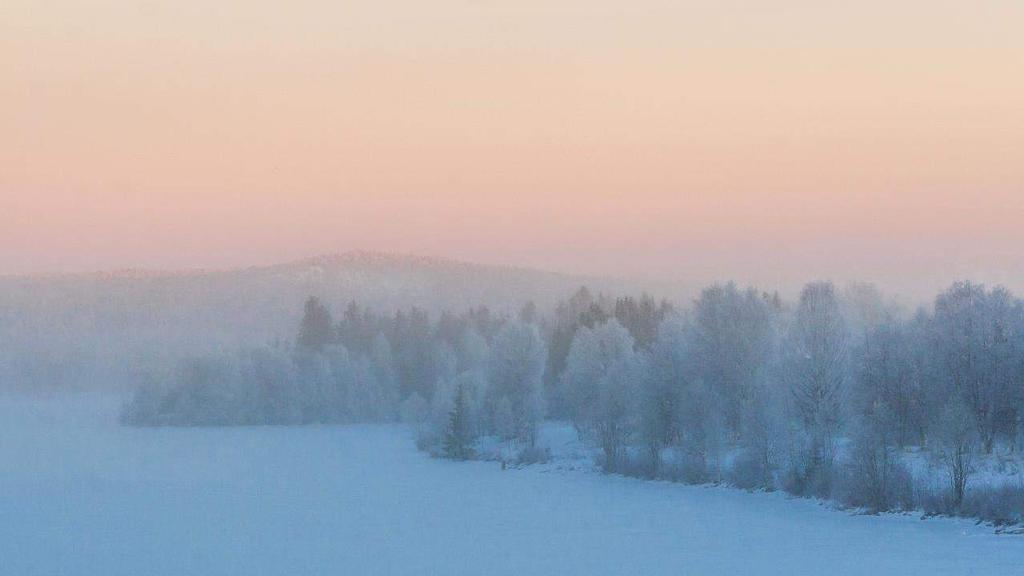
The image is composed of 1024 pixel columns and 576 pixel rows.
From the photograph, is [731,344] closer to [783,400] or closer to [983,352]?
[783,400]

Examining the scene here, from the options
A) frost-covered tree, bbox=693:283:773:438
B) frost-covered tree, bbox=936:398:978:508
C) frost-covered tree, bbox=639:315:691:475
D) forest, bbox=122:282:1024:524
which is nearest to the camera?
frost-covered tree, bbox=936:398:978:508

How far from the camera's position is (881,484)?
4516 centimetres

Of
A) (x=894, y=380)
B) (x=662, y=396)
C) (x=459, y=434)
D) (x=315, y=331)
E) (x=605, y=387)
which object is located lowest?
(x=459, y=434)

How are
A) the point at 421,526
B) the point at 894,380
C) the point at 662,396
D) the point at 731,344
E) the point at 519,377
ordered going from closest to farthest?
1. the point at 421,526
2. the point at 894,380
3. the point at 662,396
4. the point at 731,344
5. the point at 519,377

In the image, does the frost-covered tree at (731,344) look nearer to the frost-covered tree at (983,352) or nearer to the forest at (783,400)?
the forest at (783,400)

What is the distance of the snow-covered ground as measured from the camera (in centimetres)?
3381

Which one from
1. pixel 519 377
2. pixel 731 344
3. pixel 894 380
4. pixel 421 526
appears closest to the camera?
pixel 421 526

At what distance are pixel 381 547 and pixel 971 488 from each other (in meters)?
20.8

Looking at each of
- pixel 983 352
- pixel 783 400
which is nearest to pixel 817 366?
pixel 783 400

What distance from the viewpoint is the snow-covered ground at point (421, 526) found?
33.8m

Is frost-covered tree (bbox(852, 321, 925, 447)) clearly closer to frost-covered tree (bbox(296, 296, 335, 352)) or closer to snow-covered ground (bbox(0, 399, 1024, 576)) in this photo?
snow-covered ground (bbox(0, 399, 1024, 576))

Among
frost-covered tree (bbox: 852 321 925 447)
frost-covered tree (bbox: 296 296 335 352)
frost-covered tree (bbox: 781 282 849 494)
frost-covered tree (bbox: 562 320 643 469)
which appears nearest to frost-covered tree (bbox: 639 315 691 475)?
frost-covered tree (bbox: 562 320 643 469)

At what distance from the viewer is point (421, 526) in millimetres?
42469

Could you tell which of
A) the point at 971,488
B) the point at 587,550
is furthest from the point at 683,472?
the point at 587,550
